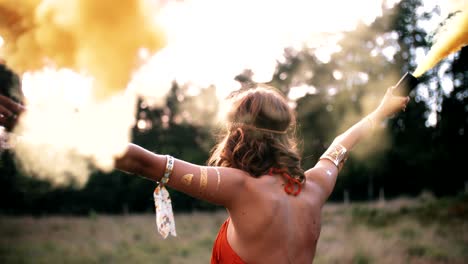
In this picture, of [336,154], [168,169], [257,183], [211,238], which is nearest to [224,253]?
[257,183]

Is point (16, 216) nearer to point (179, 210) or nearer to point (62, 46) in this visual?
point (179, 210)

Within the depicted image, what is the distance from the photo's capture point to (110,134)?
1946 millimetres

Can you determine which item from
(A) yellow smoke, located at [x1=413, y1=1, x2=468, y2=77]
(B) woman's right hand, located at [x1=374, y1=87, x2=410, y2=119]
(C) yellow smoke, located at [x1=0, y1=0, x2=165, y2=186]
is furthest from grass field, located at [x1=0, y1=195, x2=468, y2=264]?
(C) yellow smoke, located at [x1=0, y1=0, x2=165, y2=186]

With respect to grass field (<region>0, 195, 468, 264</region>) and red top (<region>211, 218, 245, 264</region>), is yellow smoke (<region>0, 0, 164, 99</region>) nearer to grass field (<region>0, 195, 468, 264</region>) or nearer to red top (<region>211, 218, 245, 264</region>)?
red top (<region>211, 218, 245, 264</region>)

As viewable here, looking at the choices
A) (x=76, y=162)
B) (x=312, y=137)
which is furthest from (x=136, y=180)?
(x=76, y=162)

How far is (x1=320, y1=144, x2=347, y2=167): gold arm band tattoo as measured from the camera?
2820 mm

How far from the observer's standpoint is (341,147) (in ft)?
9.57

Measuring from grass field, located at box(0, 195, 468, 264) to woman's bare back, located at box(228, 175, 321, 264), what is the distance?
7.55 m

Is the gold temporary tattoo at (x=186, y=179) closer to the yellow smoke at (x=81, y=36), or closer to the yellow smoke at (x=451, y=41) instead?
the yellow smoke at (x=81, y=36)

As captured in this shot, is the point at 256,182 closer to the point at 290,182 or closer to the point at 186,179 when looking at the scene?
the point at 290,182

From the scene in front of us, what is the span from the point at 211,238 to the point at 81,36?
11.2 m

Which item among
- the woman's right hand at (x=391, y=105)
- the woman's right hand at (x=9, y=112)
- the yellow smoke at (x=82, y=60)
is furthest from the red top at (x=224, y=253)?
the woman's right hand at (x=391, y=105)

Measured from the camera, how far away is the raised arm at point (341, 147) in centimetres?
258

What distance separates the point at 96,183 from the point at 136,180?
6.44 feet
